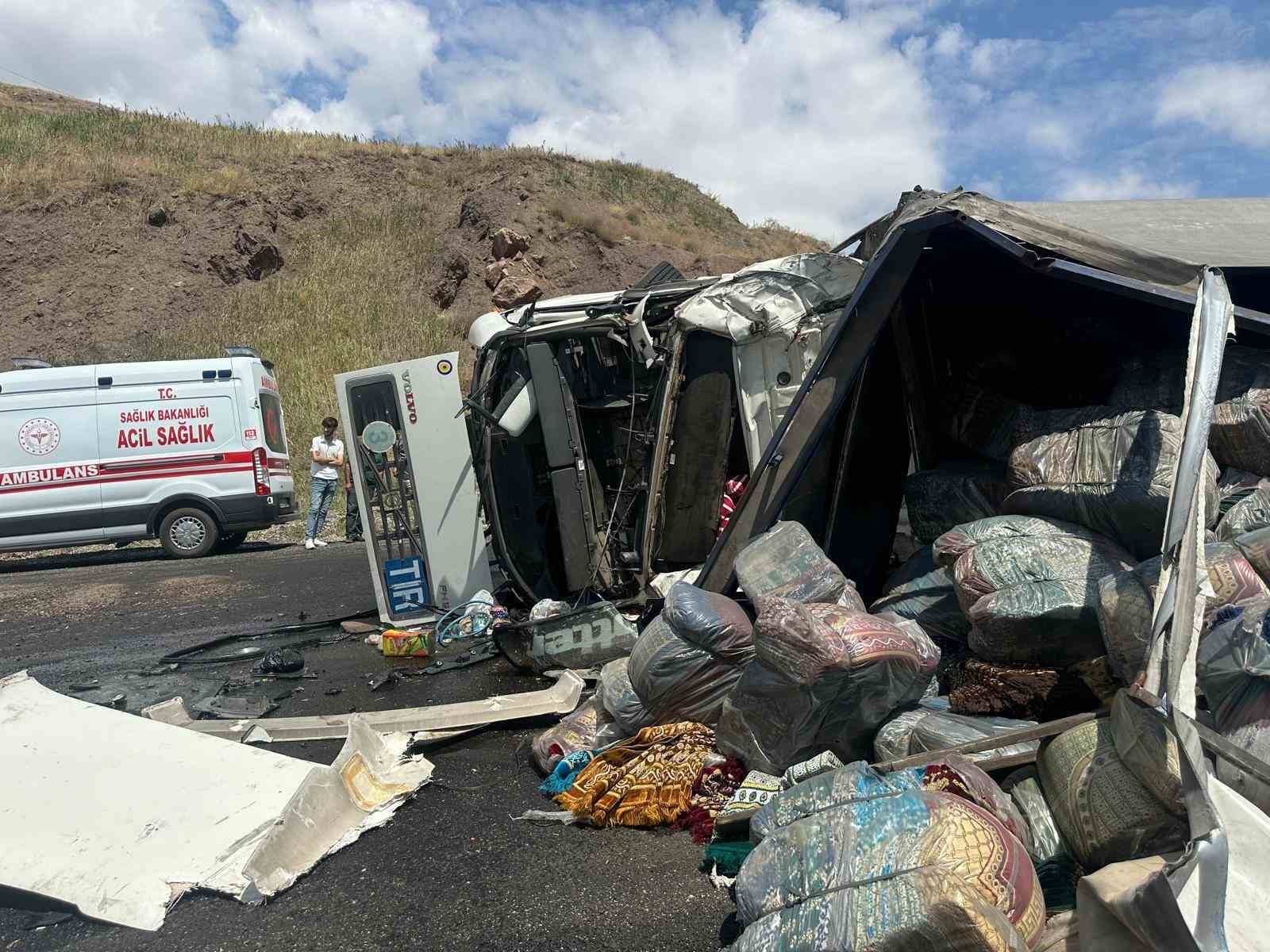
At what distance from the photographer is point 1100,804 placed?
232 centimetres

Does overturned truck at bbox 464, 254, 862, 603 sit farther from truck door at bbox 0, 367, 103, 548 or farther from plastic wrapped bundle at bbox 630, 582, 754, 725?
truck door at bbox 0, 367, 103, 548

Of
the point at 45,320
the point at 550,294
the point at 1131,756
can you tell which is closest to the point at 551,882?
the point at 1131,756

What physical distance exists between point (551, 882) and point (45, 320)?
23.9m

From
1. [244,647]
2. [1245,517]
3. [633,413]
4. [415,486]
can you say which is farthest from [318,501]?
[1245,517]

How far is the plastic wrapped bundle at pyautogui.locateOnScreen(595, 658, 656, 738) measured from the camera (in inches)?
143

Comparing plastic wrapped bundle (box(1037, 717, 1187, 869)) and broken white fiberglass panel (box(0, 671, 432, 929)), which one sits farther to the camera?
broken white fiberglass panel (box(0, 671, 432, 929))

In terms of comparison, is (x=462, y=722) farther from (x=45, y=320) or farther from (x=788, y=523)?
(x=45, y=320)

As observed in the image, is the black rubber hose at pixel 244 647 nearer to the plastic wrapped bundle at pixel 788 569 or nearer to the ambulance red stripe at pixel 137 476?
the plastic wrapped bundle at pixel 788 569

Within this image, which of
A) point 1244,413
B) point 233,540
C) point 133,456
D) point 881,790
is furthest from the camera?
point 233,540

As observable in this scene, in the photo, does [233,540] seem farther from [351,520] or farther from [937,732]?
[937,732]

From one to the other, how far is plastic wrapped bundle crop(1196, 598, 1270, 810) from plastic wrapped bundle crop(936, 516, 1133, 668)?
1.56 feet

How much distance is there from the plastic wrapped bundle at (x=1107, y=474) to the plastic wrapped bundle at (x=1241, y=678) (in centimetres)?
71

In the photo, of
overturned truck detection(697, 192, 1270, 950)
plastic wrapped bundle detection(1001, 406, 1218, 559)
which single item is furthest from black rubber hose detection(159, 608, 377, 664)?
plastic wrapped bundle detection(1001, 406, 1218, 559)

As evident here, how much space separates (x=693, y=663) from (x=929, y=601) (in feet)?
3.57
